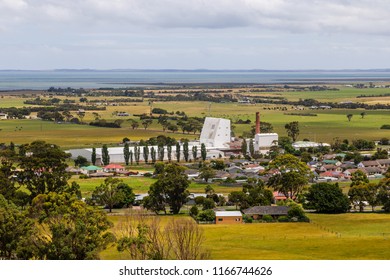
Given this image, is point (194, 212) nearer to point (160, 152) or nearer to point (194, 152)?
point (160, 152)

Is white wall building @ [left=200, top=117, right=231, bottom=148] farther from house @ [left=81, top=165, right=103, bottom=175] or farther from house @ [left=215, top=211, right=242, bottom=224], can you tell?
house @ [left=215, top=211, right=242, bottom=224]

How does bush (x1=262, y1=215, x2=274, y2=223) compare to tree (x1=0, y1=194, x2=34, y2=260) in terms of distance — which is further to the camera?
bush (x1=262, y1=215, x2=274, y2=223)

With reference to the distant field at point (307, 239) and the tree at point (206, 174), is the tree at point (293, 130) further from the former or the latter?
the distant field at point (307, 239)

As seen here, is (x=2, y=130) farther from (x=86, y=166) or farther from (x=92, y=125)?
(x=86, y=166)

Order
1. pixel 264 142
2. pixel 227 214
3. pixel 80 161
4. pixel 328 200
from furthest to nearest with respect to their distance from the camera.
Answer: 1. pixel 264 142
2. pixel 80 161
3. pixel 328 200
4. pixel 227 214

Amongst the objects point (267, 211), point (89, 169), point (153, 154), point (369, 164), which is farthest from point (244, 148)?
point (267, 211)

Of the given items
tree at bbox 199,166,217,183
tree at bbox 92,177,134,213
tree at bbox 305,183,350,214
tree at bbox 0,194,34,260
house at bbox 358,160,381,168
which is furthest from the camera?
house at bbox 358,160,381,168

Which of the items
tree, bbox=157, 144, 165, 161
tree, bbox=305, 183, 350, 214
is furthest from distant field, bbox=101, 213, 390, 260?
tree, bbox=157, 144, 165, 161
